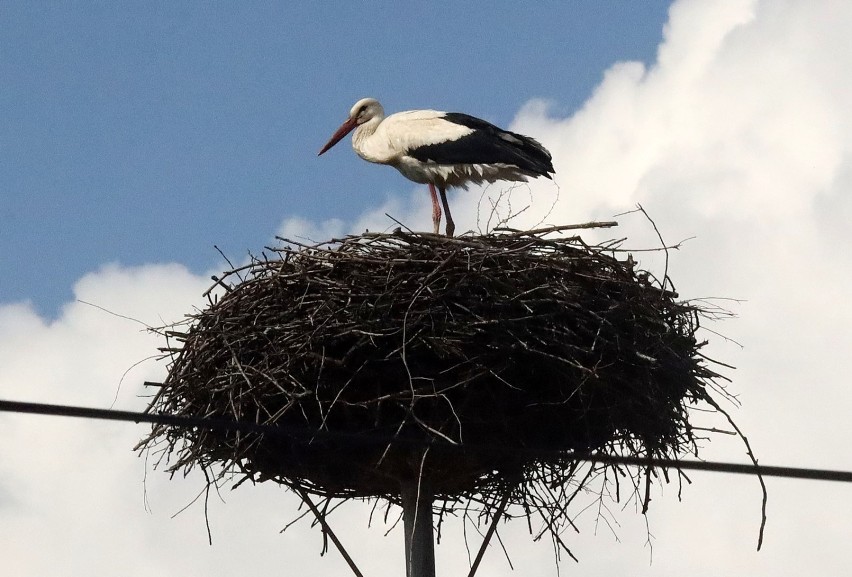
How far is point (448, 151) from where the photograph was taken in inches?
330

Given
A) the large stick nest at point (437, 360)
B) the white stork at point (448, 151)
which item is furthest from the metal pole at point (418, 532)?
the white stork at point (448, 151)

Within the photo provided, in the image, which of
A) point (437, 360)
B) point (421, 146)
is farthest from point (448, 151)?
point (437, 360)

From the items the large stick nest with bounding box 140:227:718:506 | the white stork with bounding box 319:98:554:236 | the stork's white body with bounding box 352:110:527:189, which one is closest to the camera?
the large stick nest with bounding box 140:227:718:506

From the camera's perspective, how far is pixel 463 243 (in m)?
6.32

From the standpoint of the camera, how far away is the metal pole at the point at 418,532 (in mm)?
6500

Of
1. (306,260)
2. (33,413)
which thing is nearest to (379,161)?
(306,260)

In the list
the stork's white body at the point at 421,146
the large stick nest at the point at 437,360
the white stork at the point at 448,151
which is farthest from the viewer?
the stork's white body at the point at 421,146

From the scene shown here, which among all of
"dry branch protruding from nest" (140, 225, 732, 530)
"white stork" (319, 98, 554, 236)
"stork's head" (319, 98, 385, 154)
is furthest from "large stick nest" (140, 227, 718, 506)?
"stork's head" (319, 98, 385, 154)

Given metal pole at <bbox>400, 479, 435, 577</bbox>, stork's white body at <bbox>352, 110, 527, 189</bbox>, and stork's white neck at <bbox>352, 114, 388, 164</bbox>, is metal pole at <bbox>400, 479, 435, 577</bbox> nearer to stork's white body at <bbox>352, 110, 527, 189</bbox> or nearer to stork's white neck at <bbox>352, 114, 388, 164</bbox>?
stork's white body at <bbox>352, 110, 527, 189</bbox>

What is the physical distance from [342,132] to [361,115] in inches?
7.7

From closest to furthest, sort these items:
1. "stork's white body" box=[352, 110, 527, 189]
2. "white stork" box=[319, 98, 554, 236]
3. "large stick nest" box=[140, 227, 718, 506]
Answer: "large stick nest" box=[140, 227, 718, 506], "white stork" box=[319, 98, 554, 236], "stork's white body" box=[352, 110, 527, 189]

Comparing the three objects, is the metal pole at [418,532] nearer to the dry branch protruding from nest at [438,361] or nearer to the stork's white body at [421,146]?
the dry branch protruding from nest at [438,361]

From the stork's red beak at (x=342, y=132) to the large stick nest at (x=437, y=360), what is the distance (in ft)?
9.79

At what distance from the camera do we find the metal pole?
256 inches
